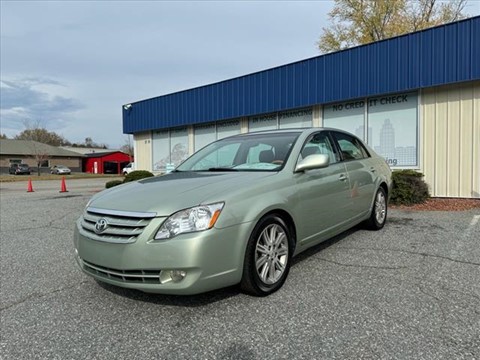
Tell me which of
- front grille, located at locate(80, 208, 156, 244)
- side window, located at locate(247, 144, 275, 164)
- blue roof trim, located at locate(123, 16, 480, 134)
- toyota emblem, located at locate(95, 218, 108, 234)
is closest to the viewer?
front grille, located at locate(80, 208, 156, 244)

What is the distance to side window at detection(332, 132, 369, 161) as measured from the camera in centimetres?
506

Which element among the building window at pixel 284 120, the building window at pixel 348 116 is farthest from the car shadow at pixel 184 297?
the building window at pixel 284 120

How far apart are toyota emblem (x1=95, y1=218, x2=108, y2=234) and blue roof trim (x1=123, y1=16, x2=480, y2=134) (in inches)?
348

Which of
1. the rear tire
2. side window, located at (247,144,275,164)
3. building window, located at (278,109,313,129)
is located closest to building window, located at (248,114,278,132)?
building window, located at (278,109,313,129)

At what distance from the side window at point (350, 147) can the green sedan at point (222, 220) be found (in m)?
0.44

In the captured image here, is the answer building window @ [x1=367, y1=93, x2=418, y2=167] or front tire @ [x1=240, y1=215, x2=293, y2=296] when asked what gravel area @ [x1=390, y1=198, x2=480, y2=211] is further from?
front tire @ [x1=240, y1=215, x2=293, y2=296]

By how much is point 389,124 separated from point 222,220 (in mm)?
8753

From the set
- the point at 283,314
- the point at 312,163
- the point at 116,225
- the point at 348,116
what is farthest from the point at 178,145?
the point at 283,314

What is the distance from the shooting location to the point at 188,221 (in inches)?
114

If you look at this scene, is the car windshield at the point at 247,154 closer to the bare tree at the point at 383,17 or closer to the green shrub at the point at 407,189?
the green shrub at the point at 407,189

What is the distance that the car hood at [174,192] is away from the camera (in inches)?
118

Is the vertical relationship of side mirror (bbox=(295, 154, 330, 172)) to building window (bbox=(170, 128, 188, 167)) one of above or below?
below

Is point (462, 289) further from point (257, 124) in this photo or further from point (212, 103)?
point (212, 103)

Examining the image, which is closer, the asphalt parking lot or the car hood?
the asphalt parking lot
